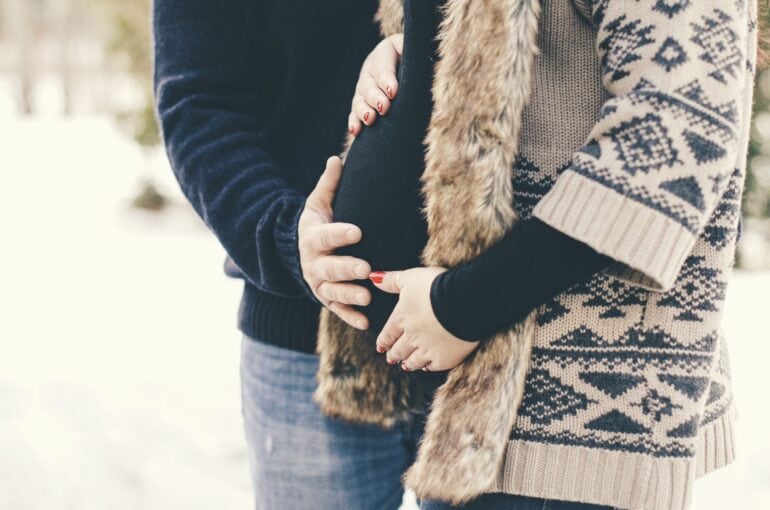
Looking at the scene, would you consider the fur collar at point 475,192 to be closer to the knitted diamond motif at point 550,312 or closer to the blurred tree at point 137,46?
the knitted diamond motif at point 550,312

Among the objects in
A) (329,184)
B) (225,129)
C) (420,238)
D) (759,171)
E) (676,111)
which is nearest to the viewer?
(676,111)

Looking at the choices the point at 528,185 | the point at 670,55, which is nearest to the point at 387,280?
the point at 528,185

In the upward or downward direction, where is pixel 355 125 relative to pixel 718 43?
downward

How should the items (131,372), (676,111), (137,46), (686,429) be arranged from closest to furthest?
(676,111) → (686,429) → (131,372) → (137,46)

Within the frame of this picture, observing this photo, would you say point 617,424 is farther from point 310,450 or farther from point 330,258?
point 310,450

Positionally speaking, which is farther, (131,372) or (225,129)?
(131,372)

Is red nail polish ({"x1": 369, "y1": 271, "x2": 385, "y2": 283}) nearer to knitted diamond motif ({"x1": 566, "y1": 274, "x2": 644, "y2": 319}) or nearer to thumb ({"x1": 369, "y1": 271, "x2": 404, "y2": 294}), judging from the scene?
thumb ({"x1": 369, "y1": 271, "x2": 404, "y2": 294})

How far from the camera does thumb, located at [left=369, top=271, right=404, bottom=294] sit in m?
0.96

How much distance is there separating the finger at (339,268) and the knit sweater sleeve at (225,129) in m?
0.12

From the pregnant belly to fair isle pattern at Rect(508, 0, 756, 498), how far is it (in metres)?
0.15

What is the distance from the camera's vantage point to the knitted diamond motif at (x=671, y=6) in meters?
Result: 0.79

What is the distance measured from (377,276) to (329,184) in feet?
0.61

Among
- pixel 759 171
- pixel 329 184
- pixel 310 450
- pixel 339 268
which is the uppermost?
pixel 329 184

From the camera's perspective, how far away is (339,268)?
1.02m
